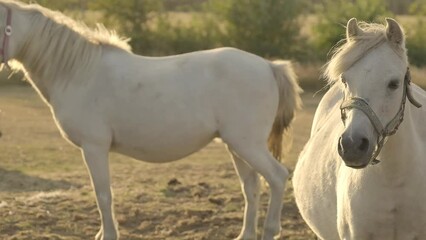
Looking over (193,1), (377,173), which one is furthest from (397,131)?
(193,1)

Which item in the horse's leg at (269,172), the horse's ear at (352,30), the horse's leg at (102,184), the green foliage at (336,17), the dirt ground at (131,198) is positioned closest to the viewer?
the horse's ear at (352,30)

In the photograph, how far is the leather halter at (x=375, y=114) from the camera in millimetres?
3579

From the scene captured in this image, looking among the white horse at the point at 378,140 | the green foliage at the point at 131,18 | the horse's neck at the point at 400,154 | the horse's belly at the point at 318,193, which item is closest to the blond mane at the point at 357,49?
the white horse at the point at 378,140

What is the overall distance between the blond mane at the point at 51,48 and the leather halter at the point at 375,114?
3.44 metres

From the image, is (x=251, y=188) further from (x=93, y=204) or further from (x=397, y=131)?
(x=397, y=131)

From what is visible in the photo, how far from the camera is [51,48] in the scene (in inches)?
265

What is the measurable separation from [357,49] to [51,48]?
3.44 m

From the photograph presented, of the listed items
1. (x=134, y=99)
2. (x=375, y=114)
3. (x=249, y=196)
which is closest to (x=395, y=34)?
(x=375, y=114)

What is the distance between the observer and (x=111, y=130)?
6.68m

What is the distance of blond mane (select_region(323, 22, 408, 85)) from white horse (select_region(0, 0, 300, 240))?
293 cm

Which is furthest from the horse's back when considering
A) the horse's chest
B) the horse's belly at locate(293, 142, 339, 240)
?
the horse's chest

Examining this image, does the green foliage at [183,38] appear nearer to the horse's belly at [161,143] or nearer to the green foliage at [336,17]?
the green foliage at [336,17]

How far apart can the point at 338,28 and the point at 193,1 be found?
52.0 ft

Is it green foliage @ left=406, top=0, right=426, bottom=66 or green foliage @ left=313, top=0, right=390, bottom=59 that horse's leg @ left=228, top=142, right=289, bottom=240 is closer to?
green foliage @ left=406, top=0, right=426, bottom=66
